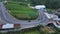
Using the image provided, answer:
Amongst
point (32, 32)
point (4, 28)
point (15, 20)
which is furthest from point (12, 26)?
point (15, 20)

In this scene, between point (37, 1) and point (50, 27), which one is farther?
point (37, 1)

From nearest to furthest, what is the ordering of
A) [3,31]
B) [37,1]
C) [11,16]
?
1. [3,31]
2. [11,16]
3. [37,1]

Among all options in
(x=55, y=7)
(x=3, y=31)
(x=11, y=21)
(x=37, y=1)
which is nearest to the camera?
(x=3, y=31)

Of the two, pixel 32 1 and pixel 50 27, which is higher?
pixel 32 1

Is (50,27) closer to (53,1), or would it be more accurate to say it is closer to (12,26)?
(12,26)

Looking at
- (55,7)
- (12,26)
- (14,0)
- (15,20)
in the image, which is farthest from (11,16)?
(14,0)

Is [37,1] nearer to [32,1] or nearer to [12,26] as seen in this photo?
[32,1]

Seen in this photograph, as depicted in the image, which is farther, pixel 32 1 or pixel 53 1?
pixel 32 1

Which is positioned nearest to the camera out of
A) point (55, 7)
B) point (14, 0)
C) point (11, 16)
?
point (11, 16)

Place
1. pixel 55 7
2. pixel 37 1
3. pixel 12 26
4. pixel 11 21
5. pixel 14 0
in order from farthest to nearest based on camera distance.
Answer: pixel 14 0, pixel 37 1, pixel 55 7, pixel 11 21, pixel 12 26
